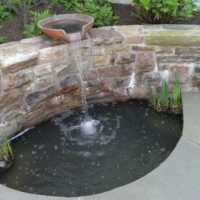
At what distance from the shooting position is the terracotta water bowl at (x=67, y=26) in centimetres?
310

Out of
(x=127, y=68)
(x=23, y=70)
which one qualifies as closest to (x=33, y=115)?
(x=23, y=70)

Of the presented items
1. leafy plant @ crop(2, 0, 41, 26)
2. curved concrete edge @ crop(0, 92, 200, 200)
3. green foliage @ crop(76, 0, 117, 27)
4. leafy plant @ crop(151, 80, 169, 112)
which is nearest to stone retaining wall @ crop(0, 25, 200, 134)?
leafy plant @ crop(151, 80, 169, 112)

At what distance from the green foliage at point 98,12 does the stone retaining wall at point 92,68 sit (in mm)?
355

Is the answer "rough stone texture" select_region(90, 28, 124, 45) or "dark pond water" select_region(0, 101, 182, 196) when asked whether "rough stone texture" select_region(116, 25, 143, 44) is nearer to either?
"rough stone texture" select_region(90, 28, 124, 45)

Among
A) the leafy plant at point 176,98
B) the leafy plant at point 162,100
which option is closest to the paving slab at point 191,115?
the leafy plant at point 176,98

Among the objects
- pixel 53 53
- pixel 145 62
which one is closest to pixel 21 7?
pixel 53 53

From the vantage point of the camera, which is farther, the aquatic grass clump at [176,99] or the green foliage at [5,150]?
the aquatic grass clump at [176,99]

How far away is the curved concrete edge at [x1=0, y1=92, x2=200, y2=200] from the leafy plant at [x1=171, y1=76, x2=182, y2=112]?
0.61 m

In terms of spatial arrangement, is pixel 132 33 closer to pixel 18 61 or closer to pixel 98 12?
pixel 98 12

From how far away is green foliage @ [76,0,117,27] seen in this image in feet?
12.0

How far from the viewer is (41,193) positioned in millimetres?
2598

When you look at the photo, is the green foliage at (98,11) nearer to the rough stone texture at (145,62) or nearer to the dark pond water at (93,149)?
the rough stone texture at (145,62)

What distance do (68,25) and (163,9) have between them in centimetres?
→ 85

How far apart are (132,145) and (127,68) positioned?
2.43 feet
